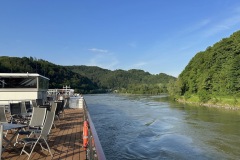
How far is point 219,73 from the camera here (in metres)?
62.2

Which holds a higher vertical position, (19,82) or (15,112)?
(19,82)

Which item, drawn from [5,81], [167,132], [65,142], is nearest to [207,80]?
[167,132]

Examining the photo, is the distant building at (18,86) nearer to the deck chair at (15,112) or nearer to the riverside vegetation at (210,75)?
the deck chair at (15,112)

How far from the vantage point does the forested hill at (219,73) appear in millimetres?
53878

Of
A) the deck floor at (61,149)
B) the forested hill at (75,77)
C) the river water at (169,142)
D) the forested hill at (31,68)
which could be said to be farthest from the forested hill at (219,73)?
the deck floor at (61,149)

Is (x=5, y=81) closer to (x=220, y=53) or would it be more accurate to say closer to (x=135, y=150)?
(x=135, y=150)

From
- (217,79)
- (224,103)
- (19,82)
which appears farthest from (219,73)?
(19,82)

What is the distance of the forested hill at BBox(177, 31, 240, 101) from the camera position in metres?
53.9

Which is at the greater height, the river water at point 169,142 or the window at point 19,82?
the window at point 19,82

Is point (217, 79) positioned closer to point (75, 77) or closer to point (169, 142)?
point (169, 142)

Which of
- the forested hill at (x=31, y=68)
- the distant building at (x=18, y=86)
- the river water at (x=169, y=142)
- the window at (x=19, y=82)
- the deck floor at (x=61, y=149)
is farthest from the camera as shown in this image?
the forested hill at (x=31, y=68)

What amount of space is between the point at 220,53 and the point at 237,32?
250 inches

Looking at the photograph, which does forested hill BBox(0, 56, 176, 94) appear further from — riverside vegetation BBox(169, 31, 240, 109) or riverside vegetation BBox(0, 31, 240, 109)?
riverside vegetation BBox(169, 31, 240, 109)

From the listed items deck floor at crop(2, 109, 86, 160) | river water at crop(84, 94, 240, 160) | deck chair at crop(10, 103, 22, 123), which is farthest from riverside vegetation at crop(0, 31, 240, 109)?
deck floor at crop(2, 109, 86, 160)
